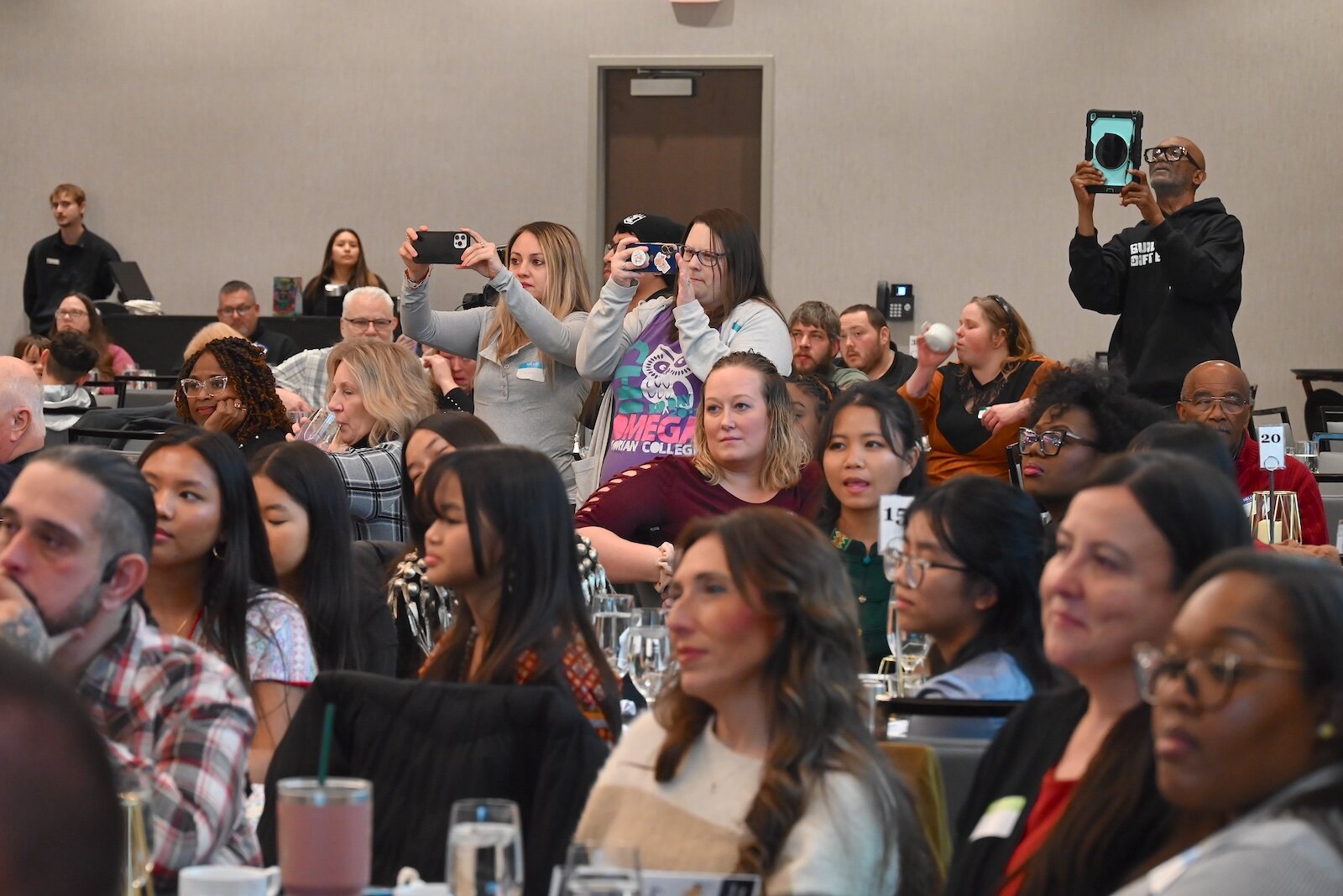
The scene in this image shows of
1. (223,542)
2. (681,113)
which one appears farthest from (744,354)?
(681,113)

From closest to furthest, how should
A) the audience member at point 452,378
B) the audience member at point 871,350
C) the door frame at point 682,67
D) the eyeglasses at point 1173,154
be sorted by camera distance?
the eyeglasses at point 1173,154 < the audience member at point 452,378 < the audience member at point 871,350 < the door frame at point 682,67

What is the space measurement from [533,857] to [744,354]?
2412 millimetres

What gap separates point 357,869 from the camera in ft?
5.22

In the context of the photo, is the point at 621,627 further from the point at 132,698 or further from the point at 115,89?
the point at 115,89

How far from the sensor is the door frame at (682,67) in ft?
34.0

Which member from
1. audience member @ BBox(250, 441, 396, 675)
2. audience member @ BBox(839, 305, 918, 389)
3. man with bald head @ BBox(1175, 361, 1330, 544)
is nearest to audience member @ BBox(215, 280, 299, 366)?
audience member @ BBox(839, 305, 918, 389)

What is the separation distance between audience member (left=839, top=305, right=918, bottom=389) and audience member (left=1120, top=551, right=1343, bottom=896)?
610cm

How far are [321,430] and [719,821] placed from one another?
3418 mm

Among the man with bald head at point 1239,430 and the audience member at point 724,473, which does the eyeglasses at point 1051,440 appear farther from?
the man with bald head at point 1239,430

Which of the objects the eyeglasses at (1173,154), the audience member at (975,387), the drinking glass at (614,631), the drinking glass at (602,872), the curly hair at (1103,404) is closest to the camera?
the drinking glass at (602,872)

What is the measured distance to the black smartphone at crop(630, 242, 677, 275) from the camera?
493 cm

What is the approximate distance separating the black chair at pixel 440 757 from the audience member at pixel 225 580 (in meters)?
0.56

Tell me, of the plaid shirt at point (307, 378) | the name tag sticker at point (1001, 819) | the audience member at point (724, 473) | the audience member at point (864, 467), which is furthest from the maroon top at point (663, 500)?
the plaid shirt at point (307, 378)

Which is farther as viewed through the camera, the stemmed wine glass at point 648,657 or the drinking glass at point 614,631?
the drinking glass at point 614,631
